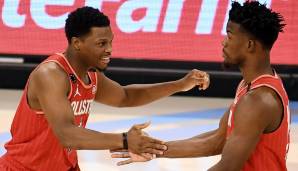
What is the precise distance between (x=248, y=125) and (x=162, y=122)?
436 centimetres

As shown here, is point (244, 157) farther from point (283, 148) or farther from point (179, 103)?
point (179, 103)

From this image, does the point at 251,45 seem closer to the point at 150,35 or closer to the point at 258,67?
the point at 258,67

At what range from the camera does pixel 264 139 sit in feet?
10.9

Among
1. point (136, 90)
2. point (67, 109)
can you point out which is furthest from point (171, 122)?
point (67, 109)

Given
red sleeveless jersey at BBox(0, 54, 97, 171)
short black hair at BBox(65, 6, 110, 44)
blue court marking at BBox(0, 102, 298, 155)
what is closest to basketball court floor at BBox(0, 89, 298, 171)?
blue court marking at BBox(0, 102, 298, 155)

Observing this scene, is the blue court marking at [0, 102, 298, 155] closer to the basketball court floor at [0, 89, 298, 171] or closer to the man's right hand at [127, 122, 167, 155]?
the basketball court floor at [0, 89, 298, 171]

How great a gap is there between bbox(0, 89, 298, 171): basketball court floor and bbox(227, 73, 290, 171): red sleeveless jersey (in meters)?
2.56

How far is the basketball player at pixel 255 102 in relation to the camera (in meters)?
3.25

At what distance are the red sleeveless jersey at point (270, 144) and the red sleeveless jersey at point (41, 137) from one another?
2.96 feet

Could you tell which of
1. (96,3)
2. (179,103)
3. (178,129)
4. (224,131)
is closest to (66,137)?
(224,131)

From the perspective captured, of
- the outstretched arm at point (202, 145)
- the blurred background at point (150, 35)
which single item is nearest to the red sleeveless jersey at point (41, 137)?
the outstretched arm at point (202, 145)

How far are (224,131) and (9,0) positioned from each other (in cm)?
456

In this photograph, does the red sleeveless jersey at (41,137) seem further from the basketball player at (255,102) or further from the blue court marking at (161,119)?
the blue court marking at (161,119)

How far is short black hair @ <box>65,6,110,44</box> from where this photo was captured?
3.82 meters
